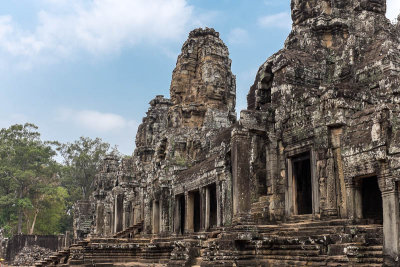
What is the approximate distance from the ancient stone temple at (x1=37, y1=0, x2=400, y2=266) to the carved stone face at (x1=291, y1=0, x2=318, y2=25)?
0.04 m

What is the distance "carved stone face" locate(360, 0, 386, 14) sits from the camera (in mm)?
15727

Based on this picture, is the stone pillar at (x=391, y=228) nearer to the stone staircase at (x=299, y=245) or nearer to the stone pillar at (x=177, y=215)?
the stone staircase at (x=299, y=245)

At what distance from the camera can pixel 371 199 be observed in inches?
495

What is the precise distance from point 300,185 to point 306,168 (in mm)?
596

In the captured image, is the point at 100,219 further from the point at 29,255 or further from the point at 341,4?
the point at 341,4

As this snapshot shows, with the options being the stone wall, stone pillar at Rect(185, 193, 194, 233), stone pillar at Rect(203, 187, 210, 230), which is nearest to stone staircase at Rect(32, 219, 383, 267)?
stone pillar at Rect(203, 187, 210, 230)

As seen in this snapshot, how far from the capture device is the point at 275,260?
12.7m

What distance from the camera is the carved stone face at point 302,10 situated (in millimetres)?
17083

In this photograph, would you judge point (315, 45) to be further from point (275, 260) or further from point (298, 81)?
point (275, 260)

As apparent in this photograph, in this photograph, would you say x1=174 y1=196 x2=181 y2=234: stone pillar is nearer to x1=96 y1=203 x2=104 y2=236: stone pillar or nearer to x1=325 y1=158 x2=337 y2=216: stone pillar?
x1=325 y1=158 x2=337 y2=216: stone pillar

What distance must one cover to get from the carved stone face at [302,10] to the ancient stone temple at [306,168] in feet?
0.14

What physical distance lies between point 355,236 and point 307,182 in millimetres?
4310

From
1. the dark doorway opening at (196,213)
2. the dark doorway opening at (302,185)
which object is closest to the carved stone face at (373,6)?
the dark doorway opening at (302,185)

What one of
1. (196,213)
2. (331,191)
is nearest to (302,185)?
(331,191)
